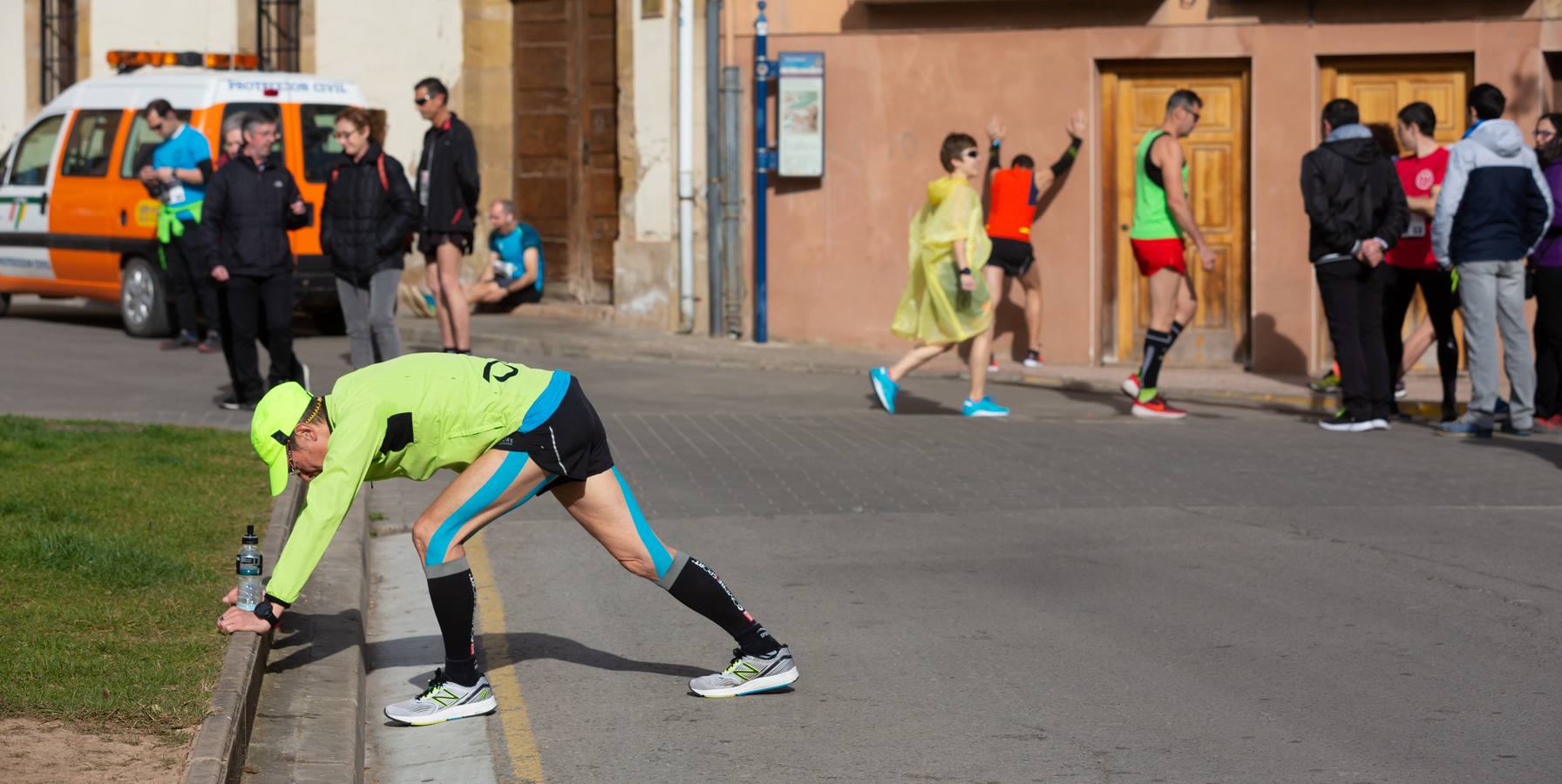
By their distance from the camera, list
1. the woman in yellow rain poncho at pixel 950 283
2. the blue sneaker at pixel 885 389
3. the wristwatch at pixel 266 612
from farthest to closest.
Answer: the blue sneaker at pixel 885 389, the woman in yellow rain poncho at pixel 950 283, the wristwatch at pixel 266 612

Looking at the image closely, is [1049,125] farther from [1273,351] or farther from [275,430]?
[275,430]

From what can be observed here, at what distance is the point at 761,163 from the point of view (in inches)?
679

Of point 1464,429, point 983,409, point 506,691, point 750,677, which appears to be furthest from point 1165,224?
point 506,691

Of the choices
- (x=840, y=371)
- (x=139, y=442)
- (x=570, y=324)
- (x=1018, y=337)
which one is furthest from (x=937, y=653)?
(x=570, y=324)

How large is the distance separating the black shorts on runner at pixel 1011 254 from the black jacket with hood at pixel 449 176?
4.58 meters

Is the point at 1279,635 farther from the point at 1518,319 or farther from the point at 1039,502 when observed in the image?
the point at 1518,319

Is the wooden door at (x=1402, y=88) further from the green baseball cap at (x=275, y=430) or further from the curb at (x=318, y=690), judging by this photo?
the green baseball cap at (x=275, y=430)

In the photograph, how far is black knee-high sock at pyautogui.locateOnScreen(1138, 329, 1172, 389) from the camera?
41.2 ft

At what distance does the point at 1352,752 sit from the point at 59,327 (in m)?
14.7

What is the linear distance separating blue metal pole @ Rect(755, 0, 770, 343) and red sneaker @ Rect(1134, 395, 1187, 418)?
5.14 metres

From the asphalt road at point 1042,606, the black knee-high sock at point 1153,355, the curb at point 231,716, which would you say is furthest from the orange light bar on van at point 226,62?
the curb at point 231,716

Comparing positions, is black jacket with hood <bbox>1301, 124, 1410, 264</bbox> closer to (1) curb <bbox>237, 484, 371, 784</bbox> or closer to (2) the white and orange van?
(1) curb <bbox>237, 484, 371, 784</bbox>

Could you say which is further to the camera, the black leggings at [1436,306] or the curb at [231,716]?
the black leggings at [1436,306]

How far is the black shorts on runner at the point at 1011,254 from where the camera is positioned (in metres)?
15.8
